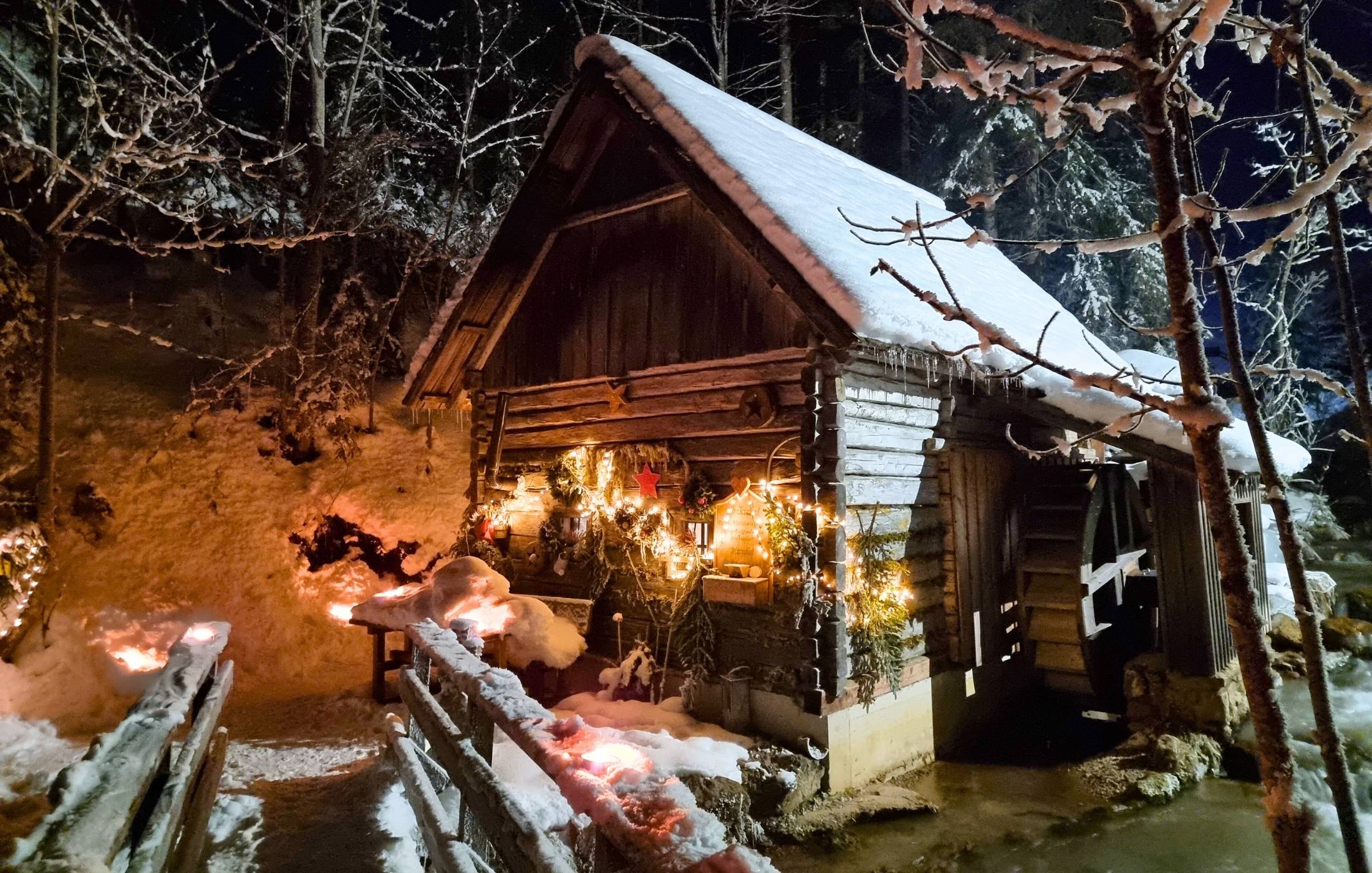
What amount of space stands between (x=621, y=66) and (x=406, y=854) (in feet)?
25.9

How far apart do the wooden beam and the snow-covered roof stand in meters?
0.75

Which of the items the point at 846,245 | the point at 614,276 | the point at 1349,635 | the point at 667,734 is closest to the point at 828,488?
the point at 846,245

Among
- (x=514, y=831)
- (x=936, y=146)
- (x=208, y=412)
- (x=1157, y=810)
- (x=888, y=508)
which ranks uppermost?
(x=936, y=146)

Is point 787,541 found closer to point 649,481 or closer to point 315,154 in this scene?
point 649,481

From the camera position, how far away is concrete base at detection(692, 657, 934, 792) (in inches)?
281

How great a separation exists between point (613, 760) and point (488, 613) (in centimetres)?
607

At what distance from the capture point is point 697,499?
318 inches

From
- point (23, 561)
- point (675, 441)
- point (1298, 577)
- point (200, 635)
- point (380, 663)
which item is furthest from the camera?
point (23, 561)

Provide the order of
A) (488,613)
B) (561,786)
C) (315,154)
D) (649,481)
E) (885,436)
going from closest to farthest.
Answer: (561,786) < (885,436) < (649,481) < (488,613) < (315,154)

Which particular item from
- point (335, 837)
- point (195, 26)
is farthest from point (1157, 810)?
point (195, 26)

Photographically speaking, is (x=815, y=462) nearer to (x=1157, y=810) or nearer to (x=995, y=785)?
(x=995, y=785)

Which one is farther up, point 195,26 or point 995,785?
point 195,26

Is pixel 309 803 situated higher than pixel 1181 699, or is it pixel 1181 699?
pixel 1181 699

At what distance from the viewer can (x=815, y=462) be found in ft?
23.5
